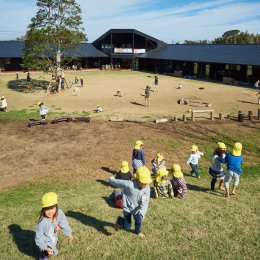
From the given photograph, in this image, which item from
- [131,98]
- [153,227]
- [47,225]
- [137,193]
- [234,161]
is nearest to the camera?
[47,225]

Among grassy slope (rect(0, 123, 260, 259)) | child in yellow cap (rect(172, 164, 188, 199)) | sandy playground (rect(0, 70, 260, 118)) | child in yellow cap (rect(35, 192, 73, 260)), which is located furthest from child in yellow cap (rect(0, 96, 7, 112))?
child in yellow cap (rect(35, 192, 73, 260))

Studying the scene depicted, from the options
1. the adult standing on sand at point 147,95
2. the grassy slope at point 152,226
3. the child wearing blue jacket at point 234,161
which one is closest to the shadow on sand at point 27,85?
the adult standing on sand at point 147,95

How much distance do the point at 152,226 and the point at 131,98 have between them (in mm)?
20905

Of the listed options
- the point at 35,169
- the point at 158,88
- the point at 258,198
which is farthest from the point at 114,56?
the point at 258,198

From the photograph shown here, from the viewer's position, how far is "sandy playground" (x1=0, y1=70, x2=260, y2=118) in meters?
23.1

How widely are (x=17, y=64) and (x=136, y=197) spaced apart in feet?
157

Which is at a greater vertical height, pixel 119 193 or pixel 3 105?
pixel 3 105

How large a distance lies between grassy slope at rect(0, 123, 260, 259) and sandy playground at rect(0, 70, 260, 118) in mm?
11804

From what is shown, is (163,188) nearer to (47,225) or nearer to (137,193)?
(137,193)

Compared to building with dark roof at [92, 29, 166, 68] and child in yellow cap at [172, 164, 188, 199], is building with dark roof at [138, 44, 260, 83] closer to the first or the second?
building with dark roof at [92, 29, 166, 68]

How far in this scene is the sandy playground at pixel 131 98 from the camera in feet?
75.9

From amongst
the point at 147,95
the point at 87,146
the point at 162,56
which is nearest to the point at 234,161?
the point at 87,146

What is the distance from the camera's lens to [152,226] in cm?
755

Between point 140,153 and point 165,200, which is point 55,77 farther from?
point 165,200
